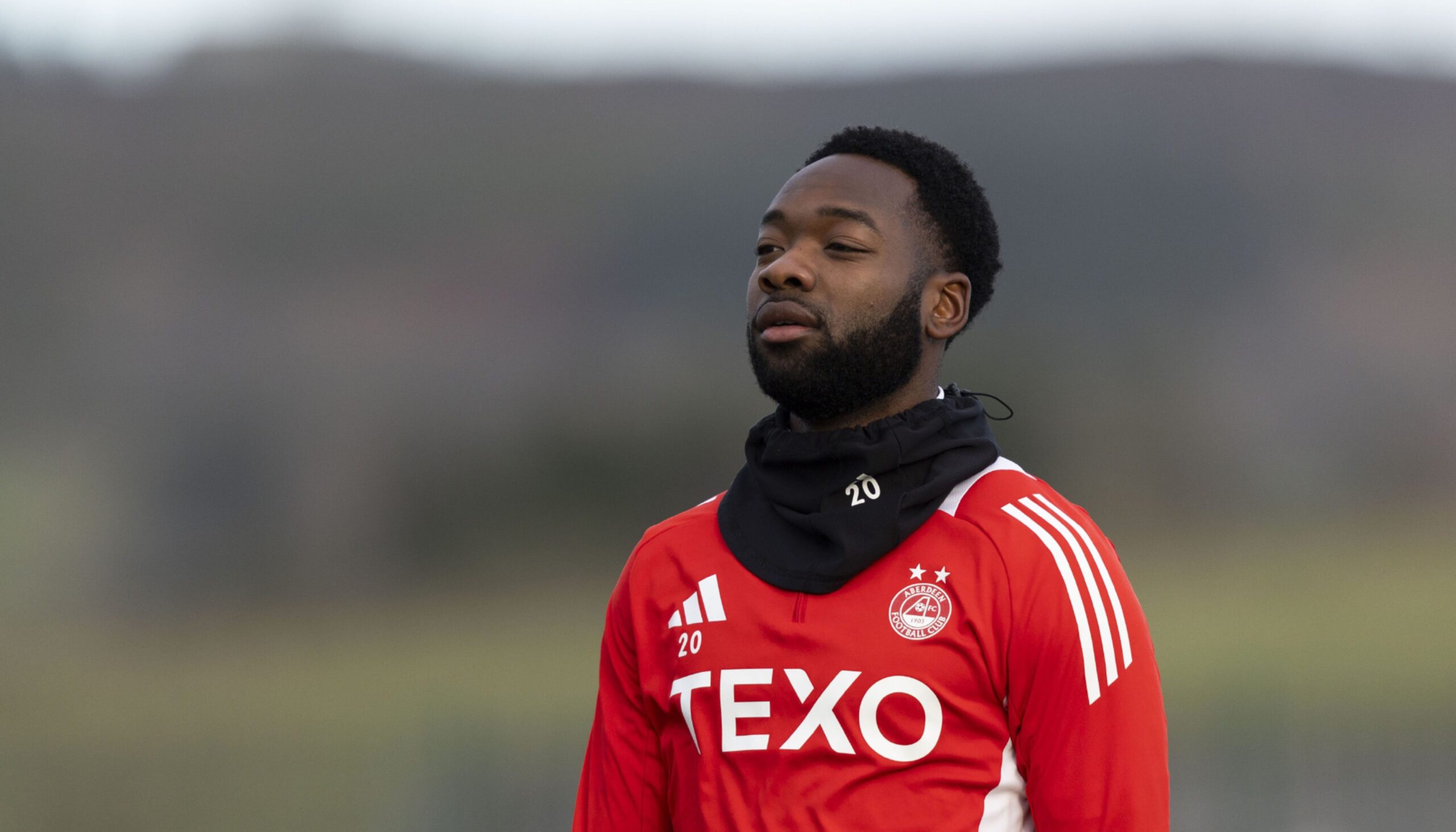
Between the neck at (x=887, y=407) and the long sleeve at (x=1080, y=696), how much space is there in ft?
0.71

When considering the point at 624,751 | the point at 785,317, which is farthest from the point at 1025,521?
the point at 624,751

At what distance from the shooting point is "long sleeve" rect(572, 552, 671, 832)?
1.30 meters

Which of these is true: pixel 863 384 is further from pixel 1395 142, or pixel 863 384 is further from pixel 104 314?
pixel 1395 142

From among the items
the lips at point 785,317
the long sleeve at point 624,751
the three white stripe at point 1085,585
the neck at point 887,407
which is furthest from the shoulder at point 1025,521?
the long sleeve at point 624,751

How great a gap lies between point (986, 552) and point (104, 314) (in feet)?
17.6

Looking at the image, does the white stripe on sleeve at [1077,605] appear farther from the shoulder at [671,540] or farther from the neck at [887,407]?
the shoulder at [671,540]

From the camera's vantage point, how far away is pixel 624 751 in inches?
51.6

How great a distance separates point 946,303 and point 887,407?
0.14 m

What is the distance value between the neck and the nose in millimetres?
144

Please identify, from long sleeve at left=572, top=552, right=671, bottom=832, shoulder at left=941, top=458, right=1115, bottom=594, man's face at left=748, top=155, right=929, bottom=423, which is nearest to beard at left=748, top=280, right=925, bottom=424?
man's face at left=748, top=155, right=929, bottom=423

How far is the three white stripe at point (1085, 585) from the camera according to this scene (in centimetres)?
109

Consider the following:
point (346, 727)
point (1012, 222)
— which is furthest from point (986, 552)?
point (1012, 222)

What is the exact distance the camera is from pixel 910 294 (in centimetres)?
129

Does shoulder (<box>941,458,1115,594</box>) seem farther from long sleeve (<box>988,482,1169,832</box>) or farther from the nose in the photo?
the nose
